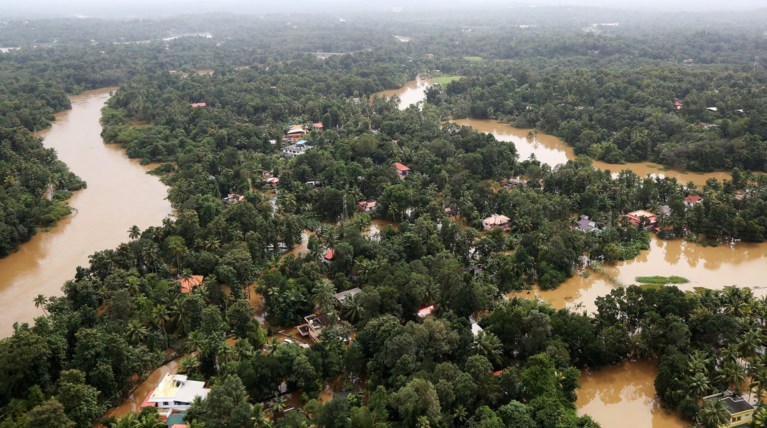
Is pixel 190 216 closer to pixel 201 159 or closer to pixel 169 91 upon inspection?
pixel 201 159

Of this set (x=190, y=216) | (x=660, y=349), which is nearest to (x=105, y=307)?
(x=190, y=216)

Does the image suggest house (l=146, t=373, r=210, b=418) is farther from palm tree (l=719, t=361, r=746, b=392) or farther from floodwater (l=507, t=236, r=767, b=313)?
palm tree (l=719, t=361, r=746, b=392)

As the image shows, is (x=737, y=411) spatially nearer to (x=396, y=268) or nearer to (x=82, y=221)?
(x=396, y=268)

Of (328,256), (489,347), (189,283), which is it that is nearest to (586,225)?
(328,256)

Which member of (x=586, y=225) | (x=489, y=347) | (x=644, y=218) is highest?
(x=489, y=347)

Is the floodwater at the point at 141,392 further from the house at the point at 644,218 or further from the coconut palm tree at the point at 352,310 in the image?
the house at the point at 644,218

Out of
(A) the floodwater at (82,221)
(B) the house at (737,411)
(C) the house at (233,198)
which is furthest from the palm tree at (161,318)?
(B) the house at (737,411)

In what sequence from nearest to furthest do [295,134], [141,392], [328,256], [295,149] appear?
[141,392], [328,256], [295,149], [295,134]
